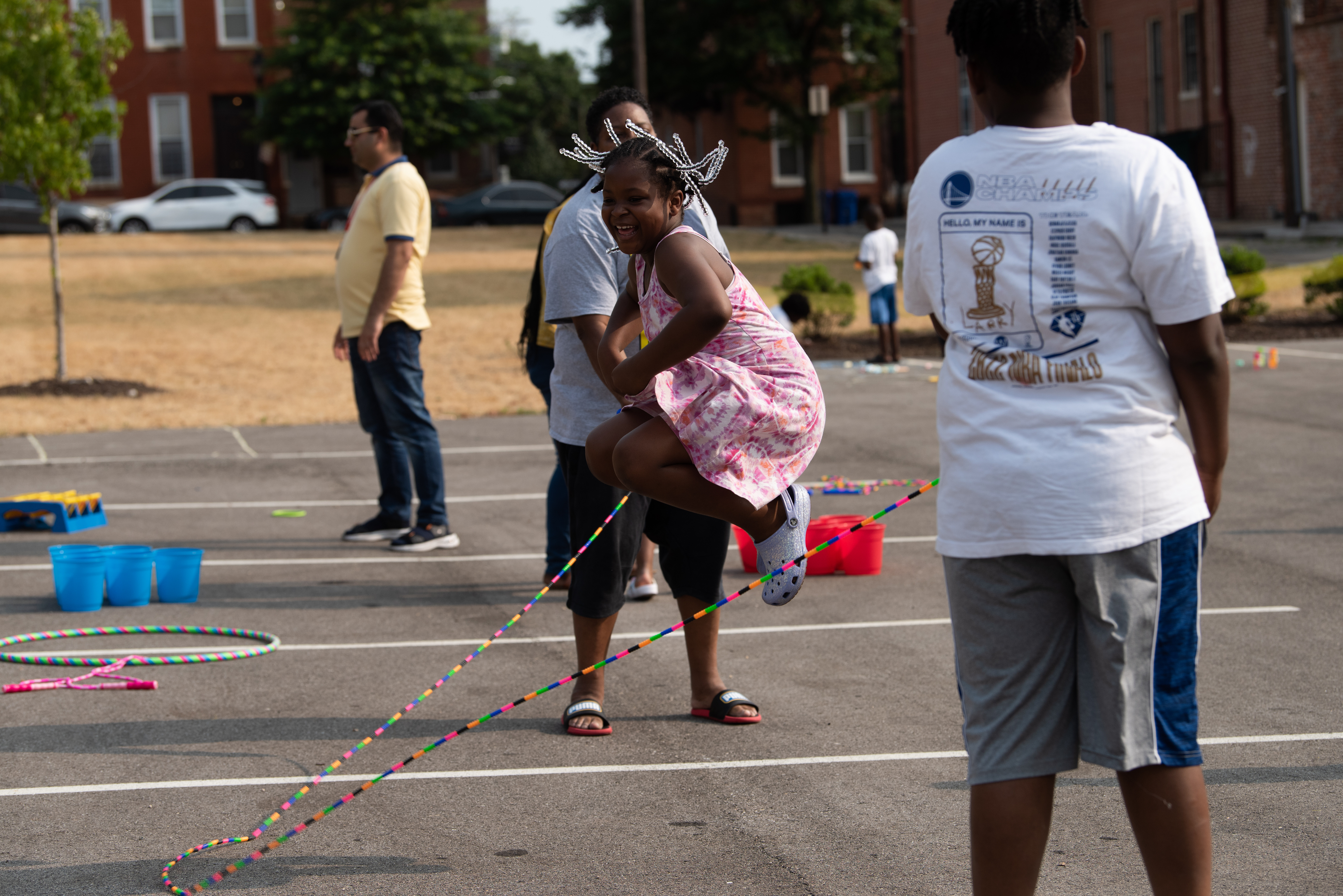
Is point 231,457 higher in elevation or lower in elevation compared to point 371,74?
lower

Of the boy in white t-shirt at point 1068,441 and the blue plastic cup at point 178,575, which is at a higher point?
the boy in white t-shirt at point 1068,441

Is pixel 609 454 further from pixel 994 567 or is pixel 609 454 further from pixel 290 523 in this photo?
pixel 290 523

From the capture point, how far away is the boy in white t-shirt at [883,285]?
18.0 metres

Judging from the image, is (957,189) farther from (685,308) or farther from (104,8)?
(104,8)

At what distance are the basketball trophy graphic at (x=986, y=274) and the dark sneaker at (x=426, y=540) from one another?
5946 millimetres

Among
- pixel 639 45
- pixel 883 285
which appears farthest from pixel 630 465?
pixel 639 45

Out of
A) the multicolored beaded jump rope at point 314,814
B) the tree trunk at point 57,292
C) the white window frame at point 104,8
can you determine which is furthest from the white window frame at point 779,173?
the multicolored beaded jump rope at point 314,814

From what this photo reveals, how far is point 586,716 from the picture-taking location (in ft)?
16.2

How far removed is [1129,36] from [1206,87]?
3.78 m

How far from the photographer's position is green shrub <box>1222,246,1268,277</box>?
19.6 meters

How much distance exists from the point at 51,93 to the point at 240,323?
325 inches

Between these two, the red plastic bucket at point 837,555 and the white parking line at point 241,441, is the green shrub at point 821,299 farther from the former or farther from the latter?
the red plastic bucket at point 837,555

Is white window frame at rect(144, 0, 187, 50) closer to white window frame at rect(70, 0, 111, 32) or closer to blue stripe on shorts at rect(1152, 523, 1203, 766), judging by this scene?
white window frame at rect(70, 0, 111, 32)

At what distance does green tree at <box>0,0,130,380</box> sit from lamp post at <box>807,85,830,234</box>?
2371 cm
